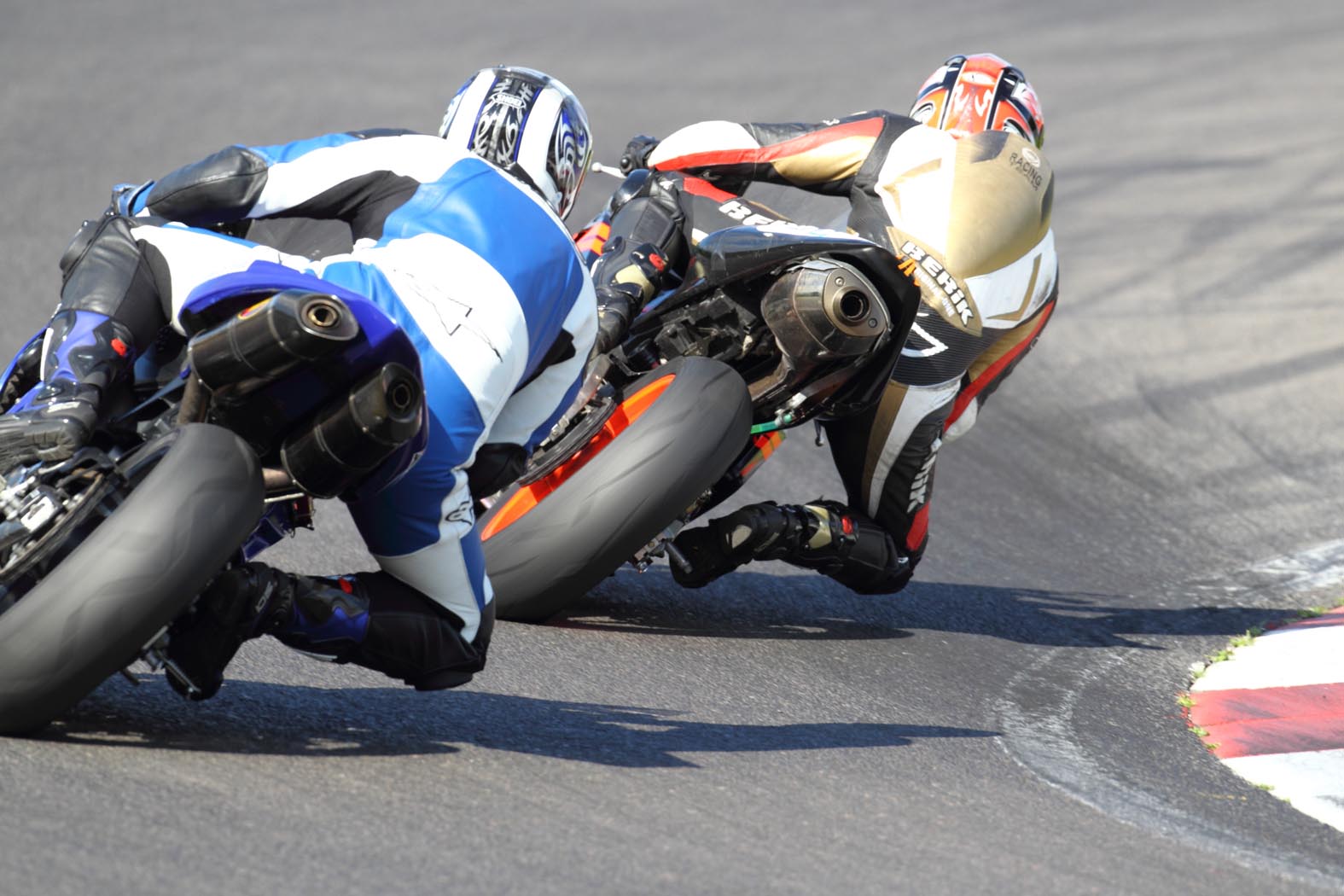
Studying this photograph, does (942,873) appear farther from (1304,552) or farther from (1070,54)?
(1070,54)

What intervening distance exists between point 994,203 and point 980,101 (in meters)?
0.75

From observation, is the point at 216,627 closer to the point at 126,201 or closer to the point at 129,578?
the point at 129,578

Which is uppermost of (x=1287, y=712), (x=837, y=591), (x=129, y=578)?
(x=129, y=578)

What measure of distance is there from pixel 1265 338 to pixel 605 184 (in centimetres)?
362

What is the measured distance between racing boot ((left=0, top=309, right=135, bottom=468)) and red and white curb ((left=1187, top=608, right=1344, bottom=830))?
8.96 feet

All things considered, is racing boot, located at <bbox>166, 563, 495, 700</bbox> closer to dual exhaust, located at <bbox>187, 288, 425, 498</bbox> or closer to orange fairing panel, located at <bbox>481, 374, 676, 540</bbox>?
dual exhaust, located at <bbox>187, 288, 425, 498</bbox>

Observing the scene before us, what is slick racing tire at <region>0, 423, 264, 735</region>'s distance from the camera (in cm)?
327

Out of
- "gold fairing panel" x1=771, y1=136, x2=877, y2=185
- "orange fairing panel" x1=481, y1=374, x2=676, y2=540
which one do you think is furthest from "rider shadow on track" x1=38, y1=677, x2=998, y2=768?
"gold fairing panel" x1=771, y1=136, x2=877, y2=185

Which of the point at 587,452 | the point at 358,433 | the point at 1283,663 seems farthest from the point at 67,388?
the point at 1283,663

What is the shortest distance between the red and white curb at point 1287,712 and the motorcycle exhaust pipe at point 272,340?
2414mm

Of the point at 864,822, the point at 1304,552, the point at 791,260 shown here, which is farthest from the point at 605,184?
the point at 864,822

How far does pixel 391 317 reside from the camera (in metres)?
3.60

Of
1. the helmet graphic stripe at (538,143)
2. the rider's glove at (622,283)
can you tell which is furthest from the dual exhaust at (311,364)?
the rider's glove at (622,283)

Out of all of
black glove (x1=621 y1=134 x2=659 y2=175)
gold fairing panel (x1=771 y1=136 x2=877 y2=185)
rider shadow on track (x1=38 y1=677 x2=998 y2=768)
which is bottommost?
rider shadow on track (x1=38 y1=677 x2=998 y2=768)
